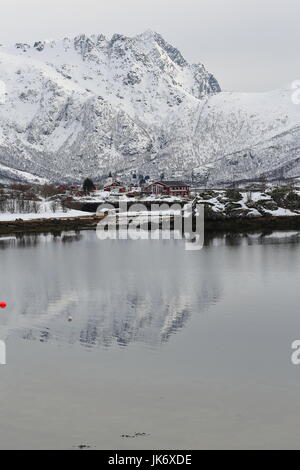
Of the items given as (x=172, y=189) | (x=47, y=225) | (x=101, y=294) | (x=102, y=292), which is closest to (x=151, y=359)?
(x=101, y=294)

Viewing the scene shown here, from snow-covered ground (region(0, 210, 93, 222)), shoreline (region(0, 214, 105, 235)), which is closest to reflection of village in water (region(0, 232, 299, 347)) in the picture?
shoreline (region(0, 214, 105, 235))

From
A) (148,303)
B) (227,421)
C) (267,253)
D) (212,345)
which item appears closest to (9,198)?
(267,253)

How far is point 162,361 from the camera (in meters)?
27.8

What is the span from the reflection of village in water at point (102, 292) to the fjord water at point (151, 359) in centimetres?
10

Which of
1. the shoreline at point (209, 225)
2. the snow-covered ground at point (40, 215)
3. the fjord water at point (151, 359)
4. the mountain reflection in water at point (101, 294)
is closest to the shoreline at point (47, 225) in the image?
the shoreline at point (209, 225)

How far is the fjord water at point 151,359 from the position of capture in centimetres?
2125

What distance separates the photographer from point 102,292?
43562 millimetres

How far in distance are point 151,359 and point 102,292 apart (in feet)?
51.8

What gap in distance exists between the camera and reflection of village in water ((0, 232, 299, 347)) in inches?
1299

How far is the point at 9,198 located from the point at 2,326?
9854 cm

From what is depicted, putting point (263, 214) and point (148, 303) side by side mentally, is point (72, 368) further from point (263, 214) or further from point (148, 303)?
point (263, 214)

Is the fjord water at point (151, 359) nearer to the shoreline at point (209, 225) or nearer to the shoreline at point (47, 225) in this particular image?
the shoreline at point (209, 225)

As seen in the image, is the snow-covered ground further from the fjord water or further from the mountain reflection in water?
the fjord water

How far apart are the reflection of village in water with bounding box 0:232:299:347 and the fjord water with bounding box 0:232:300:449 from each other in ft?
0.34
